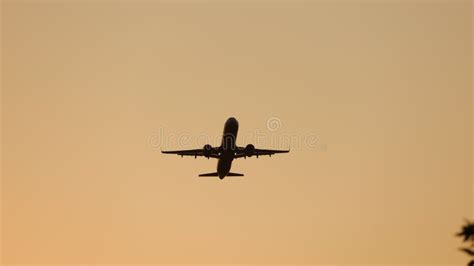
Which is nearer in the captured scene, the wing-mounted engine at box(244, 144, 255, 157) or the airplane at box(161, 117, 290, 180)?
the airplane at box(161, 117, 290, 180)

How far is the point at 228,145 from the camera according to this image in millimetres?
100500

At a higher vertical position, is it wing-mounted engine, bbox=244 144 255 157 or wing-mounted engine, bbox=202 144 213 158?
wing-mounted engine, bbox=244 144 255 157

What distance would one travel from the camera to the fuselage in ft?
314

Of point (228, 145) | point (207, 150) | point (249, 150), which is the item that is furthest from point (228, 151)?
point (249, 150)

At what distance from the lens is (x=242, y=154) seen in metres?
106

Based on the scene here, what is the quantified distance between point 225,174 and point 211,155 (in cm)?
1267

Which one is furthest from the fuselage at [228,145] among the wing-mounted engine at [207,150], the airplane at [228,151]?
the wing-mounted engine at [207,150]

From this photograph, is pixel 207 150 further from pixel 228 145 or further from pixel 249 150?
pixel 249 150

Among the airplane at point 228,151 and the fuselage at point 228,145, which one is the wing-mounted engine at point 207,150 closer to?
the airplane at point 228,151

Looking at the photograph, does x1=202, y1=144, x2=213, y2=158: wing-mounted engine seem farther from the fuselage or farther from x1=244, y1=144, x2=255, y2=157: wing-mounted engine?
x1=244, y1=144, x2=255, y2=157: wing-mounted engine

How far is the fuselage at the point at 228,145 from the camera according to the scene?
95688mm

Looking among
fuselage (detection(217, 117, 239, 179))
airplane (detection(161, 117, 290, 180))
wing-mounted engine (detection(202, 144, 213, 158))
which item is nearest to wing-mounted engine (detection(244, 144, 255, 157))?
airplane (detection(161, 117, 290, 180))

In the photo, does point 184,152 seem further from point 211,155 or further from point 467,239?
point 467,239

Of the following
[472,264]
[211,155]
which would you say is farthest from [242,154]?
[472,264]
